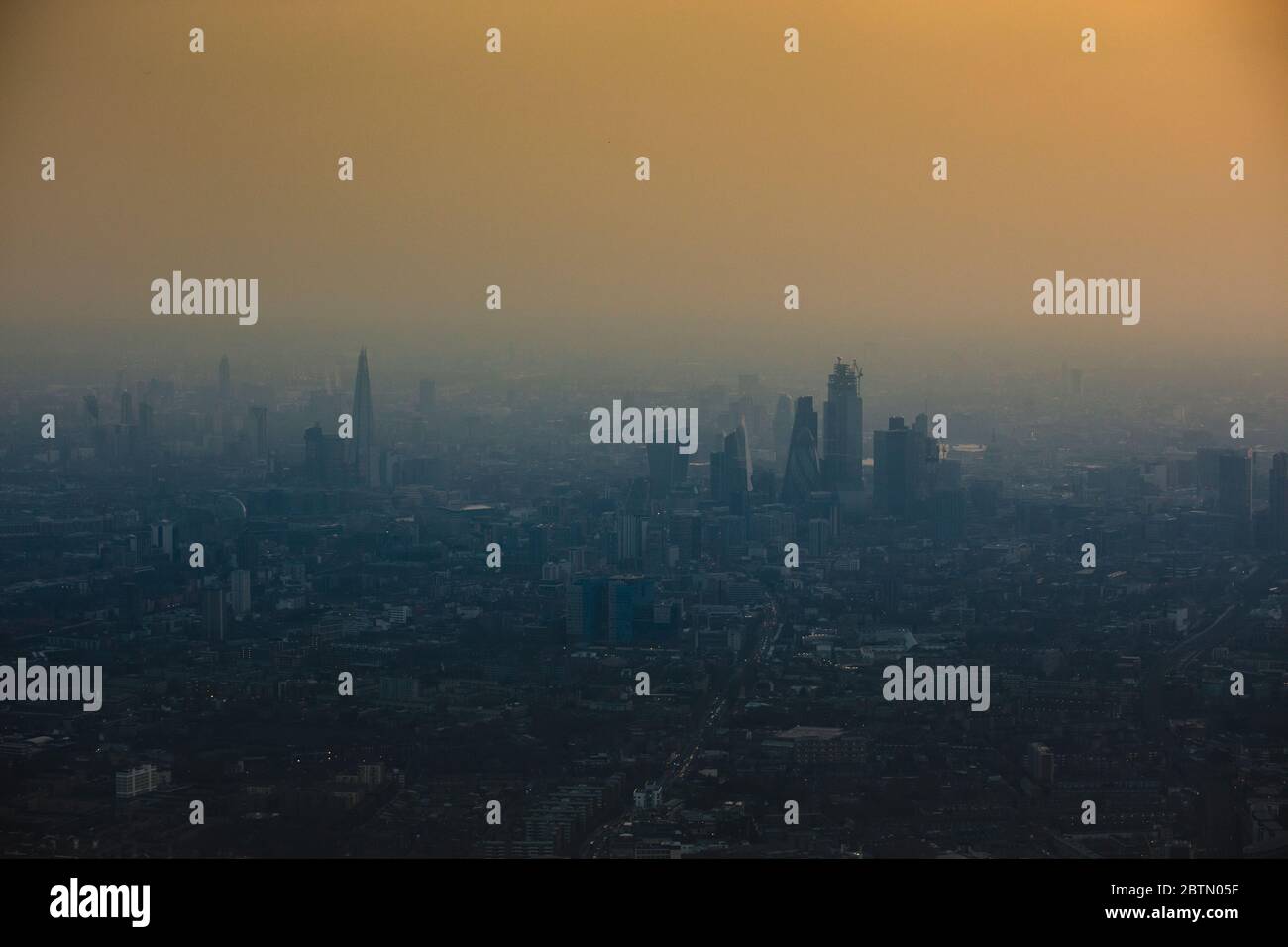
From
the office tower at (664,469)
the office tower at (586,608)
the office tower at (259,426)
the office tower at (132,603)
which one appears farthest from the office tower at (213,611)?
A: the office tower at (664,469)

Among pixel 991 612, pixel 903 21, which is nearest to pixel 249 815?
pixel 991 612

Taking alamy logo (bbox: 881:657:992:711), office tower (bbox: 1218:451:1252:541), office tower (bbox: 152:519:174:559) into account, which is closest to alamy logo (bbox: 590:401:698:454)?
alamy logo (bbox: 881:657:992:711)

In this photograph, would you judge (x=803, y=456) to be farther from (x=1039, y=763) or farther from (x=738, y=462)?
(x=1039, y=763)

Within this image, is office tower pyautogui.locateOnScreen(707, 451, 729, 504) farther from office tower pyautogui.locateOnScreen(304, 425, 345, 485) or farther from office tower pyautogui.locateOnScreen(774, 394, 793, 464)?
office tower pyautogui.locateOnScreen(304, 425, 345, 485)

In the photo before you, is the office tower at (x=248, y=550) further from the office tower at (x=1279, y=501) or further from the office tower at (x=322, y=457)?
the office tower at (x=1279, y=501)
